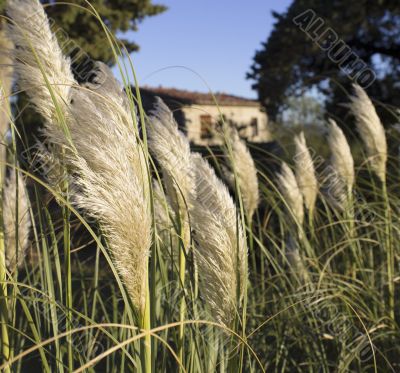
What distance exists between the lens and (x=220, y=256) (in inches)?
62.3

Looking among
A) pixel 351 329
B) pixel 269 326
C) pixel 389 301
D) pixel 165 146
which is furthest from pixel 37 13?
pixel 389 301

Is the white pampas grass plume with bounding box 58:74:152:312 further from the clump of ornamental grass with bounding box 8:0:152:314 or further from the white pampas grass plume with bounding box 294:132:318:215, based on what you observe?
the white pampas grass plume with bounding box 294:132:318:215

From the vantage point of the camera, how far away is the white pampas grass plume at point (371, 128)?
360 centimetres

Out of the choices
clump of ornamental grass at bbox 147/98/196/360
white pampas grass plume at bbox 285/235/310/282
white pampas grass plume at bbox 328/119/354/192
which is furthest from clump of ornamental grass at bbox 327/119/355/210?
clump of ornamental grass at bbox 147/98/196/360

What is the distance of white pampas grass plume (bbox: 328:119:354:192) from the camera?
3.66 m

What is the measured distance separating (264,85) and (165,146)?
18.4 m

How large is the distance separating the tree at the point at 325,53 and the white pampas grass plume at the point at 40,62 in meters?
16.4

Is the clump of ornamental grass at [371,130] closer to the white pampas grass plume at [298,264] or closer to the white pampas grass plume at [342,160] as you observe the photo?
the white pampas grass plume at [342,160]

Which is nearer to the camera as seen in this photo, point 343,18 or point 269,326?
point 269,326

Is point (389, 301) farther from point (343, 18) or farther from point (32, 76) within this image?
point (343, 18)

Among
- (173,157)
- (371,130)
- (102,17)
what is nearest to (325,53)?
(102,17)

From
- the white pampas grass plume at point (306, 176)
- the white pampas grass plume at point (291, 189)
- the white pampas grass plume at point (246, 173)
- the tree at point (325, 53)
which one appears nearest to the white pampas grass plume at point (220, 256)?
the white pampas grass plume at point (246, 173)

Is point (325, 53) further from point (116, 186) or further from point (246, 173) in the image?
point (116, 186)

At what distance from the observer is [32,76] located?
168 centimetres
